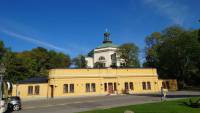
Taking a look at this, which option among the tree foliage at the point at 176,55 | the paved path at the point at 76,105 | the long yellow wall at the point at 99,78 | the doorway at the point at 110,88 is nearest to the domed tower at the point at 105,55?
the tree foliage at the point at 176,55

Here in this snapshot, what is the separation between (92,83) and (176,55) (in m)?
20.6

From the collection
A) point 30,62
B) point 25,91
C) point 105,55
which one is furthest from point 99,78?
point 105,55

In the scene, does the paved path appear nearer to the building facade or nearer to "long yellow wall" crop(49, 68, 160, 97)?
"long yellow wall" crop(49, 68, 160, 97)

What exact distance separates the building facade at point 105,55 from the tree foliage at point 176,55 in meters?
16.9

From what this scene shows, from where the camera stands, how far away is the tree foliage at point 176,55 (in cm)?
4991

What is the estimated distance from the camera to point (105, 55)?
8369cm

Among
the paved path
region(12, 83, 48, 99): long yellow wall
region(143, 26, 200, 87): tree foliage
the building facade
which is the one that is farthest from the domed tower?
the paved path

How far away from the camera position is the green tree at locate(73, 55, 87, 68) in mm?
88331

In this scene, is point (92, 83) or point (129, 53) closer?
point (92, 83)

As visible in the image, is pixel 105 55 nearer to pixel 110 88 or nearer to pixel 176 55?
pixel 176 55

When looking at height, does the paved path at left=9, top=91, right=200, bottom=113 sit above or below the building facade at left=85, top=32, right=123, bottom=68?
below

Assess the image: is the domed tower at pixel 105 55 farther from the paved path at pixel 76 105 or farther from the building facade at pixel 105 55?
the paved path at pixel 76 105

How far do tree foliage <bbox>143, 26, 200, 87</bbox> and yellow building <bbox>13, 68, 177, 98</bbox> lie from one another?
685cm

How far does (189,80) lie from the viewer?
61.2m
